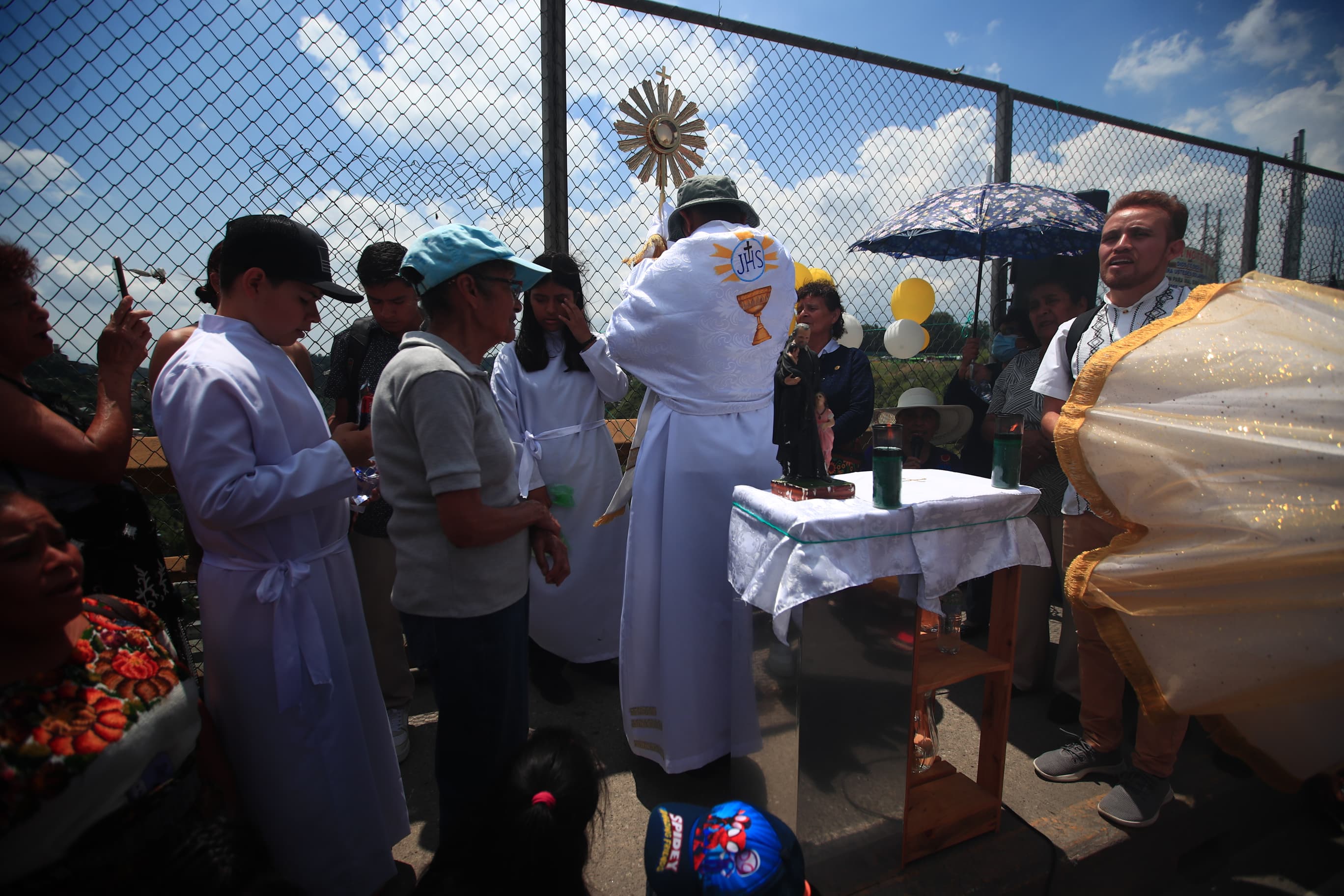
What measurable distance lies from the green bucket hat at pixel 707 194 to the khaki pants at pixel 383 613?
6.31 feet

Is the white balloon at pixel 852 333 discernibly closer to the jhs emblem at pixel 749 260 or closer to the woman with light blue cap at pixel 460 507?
the jhs emblem at pixel 749 260

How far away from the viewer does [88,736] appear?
114cm

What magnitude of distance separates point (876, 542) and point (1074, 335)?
1.63m

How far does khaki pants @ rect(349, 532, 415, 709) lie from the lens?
2.84 meters

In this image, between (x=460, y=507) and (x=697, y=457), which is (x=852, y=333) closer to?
(x=697, y=457)

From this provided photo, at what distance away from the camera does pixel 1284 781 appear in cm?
182

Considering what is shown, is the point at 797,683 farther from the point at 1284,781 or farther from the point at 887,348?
the point at 887,348

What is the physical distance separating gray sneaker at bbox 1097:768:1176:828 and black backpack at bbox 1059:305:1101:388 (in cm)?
152

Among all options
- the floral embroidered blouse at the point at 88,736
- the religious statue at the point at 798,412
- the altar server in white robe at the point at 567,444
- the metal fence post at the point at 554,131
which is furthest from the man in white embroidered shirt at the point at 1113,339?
the floral embroidered blouse at the point at 88,736

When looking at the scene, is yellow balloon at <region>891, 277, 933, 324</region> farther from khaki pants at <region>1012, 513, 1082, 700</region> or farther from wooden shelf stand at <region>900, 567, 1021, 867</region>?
wooden shelf stand at <region>900, 567, 1021, 867</region>

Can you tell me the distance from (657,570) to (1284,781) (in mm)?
1970

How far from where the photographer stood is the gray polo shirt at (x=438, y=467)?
5.24 ft

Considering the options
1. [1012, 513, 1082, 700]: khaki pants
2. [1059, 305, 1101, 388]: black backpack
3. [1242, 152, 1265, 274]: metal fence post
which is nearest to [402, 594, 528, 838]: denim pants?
[1059, 305, 1101, 388]: black backpack

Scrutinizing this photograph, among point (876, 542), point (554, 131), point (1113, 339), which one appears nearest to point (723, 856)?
point (876, 542)
